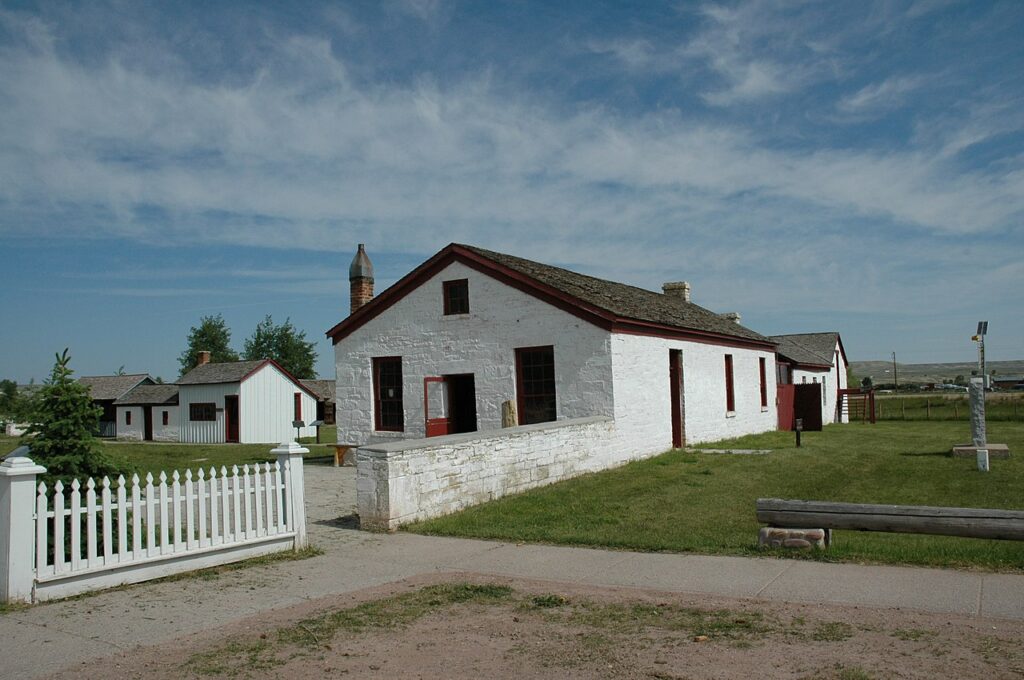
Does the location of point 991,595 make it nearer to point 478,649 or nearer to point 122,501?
point 478,649

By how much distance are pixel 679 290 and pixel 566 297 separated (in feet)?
46.9

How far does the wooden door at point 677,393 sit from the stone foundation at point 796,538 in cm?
1104

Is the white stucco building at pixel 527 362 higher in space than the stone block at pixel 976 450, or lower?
higher

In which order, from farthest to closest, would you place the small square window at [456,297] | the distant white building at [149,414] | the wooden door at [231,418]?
the distant white building at [149,414]
the wooden door at [231,418]
the small square window at [456,297]

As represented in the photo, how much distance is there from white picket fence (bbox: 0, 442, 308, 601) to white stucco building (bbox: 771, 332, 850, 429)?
2254 cm

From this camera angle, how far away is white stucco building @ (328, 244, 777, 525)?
1633 centimetres

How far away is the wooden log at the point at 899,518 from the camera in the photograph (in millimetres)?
7172

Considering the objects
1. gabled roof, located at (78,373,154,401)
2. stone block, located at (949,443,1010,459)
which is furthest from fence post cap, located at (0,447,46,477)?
gabled roof, located at (78,373,154,401)

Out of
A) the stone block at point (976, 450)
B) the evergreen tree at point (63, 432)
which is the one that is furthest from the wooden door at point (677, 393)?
the evergreen tree at point (63, 432)

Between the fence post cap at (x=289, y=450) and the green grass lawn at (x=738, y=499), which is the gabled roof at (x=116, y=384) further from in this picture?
the fence post cap at (x=289, y=450)

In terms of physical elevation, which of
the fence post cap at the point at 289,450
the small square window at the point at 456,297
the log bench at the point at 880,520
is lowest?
the log bench at the point at 880,520

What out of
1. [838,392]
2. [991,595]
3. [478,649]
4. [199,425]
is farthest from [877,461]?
[199,425]

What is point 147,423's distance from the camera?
42875 mm

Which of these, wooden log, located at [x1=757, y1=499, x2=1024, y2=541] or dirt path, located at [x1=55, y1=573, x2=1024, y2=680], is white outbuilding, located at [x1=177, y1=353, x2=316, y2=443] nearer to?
wooden log, located at [x1=757, y1=499, x2=1024, y2=541]
